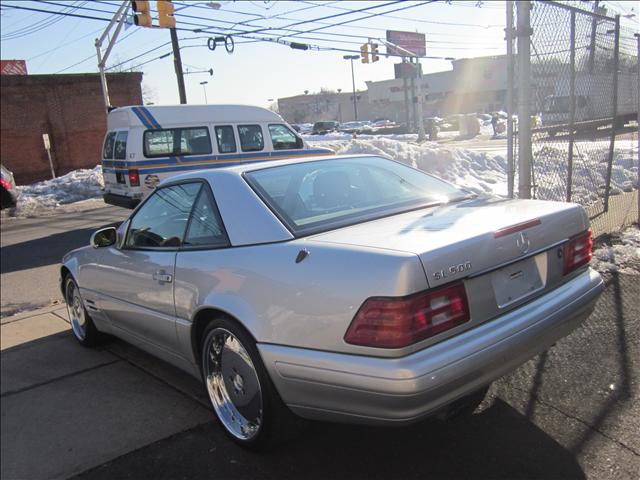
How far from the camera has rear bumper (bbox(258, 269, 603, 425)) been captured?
2.25 meters

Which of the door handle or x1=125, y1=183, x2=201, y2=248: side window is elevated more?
x1=125, y1=183, x2=201, y2=248: side window

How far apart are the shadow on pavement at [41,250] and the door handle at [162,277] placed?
5490mm

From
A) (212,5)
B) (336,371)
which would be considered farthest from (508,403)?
(212,5)

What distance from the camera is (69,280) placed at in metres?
5.03

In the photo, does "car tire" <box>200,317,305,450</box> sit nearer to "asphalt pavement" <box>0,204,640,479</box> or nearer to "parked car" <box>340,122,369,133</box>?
"asphalt pavement" <box>0,204,640,479</box>

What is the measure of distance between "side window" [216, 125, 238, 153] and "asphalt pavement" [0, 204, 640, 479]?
853 cm

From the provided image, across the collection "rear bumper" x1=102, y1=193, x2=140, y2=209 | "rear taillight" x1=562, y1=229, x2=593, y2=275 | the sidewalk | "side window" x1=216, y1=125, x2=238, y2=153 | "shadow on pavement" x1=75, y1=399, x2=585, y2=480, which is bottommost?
the sidewalk

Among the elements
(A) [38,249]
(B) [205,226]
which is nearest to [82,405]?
(B) [205,226]

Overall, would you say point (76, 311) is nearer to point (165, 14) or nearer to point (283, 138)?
point (283, 138)

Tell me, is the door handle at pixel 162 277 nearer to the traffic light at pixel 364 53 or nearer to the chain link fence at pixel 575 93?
the chain link fence at pixel 575 93

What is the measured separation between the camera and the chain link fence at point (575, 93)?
631 centimetres

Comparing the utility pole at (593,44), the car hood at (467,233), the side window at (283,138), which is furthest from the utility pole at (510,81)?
the side window at (283,138)

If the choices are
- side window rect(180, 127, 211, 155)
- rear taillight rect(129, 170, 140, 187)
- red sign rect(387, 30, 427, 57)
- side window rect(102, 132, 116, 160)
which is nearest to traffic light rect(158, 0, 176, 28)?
side window rect(102, 132, 116, 160)

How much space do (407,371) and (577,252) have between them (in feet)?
4.97
